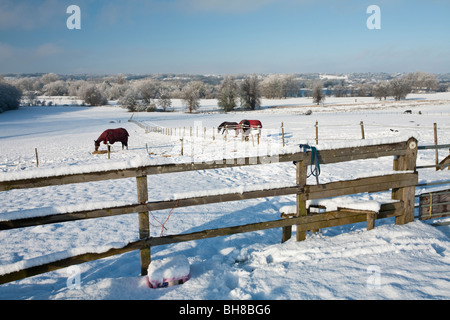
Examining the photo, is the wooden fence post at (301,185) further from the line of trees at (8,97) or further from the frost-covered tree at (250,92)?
the line of trees at (8,97)

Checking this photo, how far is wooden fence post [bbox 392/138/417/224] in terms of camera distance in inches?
176

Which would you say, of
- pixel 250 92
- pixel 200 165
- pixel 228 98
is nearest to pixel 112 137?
pixel 200 165

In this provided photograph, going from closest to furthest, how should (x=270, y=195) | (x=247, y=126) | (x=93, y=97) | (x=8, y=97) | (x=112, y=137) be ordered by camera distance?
(x=270, y=195)
(x=112, y=137)
(x=247, y=126)
(x=8, y=97)
(x=93, y=97)

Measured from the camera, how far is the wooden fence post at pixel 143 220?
3383mm

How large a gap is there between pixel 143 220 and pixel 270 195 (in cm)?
157

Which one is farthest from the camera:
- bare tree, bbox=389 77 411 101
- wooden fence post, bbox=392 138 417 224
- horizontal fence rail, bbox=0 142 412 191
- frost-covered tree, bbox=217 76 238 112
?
bare tree, bbox=389 77 411 101

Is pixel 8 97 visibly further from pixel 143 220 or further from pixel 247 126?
pixel 143 220

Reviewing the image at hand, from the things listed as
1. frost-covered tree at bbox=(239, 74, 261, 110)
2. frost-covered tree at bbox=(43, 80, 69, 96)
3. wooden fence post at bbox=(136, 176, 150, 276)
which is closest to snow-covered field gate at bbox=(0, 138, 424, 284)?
wooden fence post at bbox=(136, 176, 150, 276)

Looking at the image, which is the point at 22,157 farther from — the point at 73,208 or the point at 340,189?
the point at 340,189

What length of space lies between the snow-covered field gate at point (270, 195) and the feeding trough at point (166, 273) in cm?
25

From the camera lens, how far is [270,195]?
12.7ft

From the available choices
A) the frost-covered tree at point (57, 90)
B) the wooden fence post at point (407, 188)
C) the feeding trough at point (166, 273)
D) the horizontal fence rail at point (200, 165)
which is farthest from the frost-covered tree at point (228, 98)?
the frost-covered tree at point (57, 90)

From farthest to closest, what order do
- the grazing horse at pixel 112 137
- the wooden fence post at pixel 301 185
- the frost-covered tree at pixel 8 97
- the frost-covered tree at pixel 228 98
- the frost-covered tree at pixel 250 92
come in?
the frost-covered tree at pixel 250 92 → the frost-covered tree at pixel 8 97 → the frost-covered tree at pixel 228 98 → the grazing horse at pixel 112 137 → the wooden fence post at pixel 301 185

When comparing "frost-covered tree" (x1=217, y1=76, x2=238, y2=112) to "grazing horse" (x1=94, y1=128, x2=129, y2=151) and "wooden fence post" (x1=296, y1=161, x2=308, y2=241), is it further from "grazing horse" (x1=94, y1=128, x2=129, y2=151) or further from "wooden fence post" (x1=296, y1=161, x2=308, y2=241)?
"wooden fence post" (x1=296, y1=161, x2=308, y2=241)
